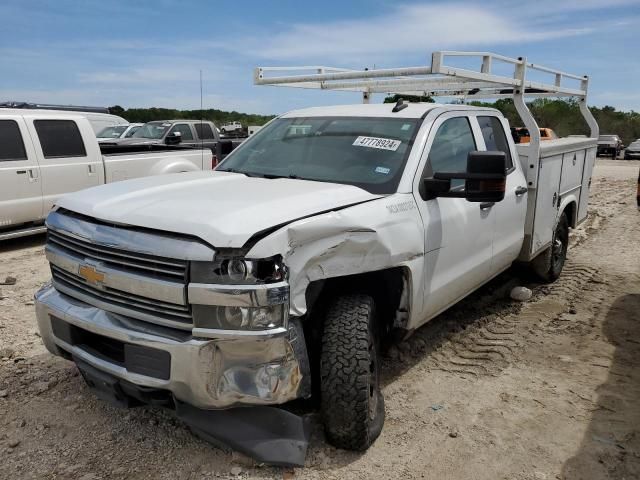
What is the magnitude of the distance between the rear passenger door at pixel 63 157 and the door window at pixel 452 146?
5.77m

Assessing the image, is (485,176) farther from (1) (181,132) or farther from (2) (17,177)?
(1) (181,132)

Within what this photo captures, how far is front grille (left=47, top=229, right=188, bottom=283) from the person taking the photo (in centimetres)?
248

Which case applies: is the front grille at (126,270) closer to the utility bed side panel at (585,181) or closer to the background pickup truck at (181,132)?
the utility bed side panel at (585,181)

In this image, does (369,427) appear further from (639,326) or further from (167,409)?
(639,326)

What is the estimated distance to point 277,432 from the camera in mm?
2756

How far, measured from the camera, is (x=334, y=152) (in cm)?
377

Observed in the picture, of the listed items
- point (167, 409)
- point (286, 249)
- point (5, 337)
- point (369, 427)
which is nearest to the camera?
point (286, 249)

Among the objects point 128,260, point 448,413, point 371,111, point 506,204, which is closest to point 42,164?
point 371,111

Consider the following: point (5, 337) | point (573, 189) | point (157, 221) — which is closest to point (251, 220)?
point (157, 221)

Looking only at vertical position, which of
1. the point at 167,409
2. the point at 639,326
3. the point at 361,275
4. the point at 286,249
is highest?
the point at 286,249

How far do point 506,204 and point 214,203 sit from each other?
266 cm

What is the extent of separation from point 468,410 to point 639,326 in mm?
2425

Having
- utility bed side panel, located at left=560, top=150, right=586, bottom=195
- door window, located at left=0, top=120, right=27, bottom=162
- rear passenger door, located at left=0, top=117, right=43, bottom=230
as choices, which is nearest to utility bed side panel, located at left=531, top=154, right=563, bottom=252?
utility bed side panel, located at left=560, top=150, right=586, bottom=195

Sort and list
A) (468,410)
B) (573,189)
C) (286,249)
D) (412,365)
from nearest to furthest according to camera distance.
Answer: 1. (286,249)
2. (468,410)
3. (412,365)
4. (573,189)
